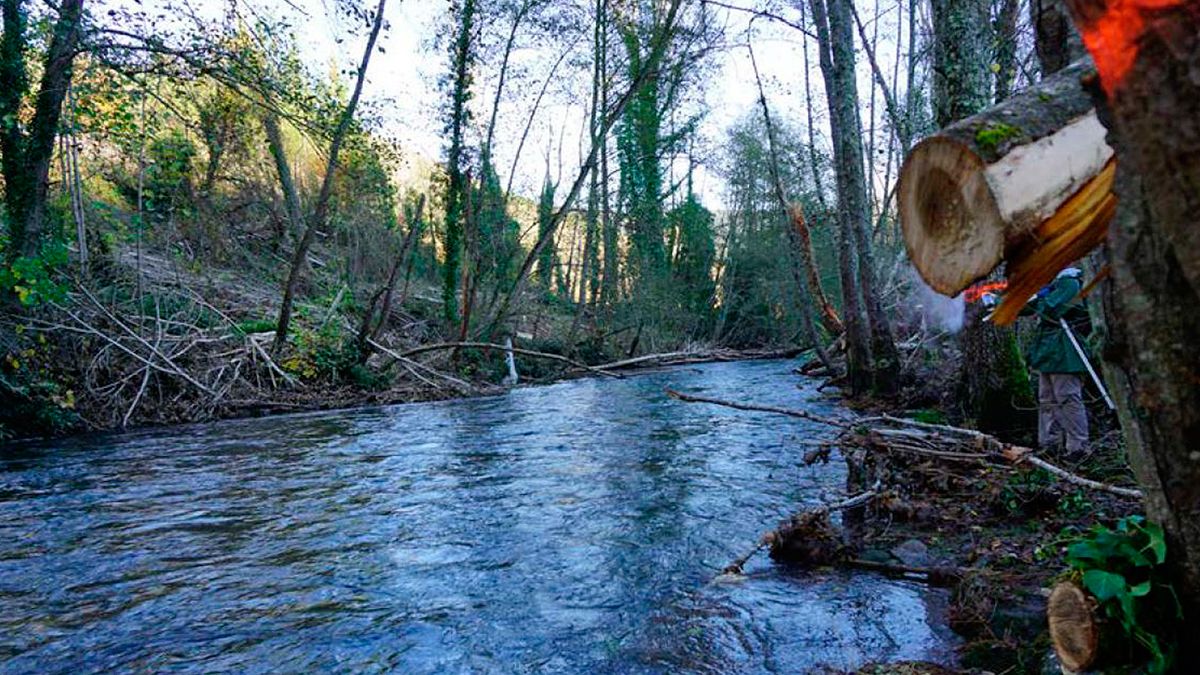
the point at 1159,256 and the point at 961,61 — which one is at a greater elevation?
the point at 961,61

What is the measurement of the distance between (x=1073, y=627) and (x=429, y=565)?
3441 mm

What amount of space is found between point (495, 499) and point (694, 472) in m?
1.97

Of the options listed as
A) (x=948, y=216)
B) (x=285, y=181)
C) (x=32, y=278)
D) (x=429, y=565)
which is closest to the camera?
Result: (x=948, y=216)

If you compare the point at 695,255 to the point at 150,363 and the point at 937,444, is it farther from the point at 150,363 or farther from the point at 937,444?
the point at 937,444

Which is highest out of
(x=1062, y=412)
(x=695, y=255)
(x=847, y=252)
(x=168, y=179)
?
(x=695, y=255)

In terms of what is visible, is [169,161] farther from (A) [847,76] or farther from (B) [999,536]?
(B) [999,536]

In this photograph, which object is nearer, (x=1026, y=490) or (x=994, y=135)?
(x=994, y=135)

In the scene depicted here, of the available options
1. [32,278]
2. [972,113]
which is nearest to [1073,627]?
[972,113]

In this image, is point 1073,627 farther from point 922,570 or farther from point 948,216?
point 922,570

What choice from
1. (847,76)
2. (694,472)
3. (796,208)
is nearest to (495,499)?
(694,472)

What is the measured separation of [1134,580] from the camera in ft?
6.96

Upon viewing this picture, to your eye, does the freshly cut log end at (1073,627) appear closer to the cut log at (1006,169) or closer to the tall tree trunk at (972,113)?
the cut log at (1006,169)

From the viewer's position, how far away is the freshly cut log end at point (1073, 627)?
2.13 m

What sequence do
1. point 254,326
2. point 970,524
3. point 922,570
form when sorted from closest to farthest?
point 922,570, point 970,524, point 254,326
